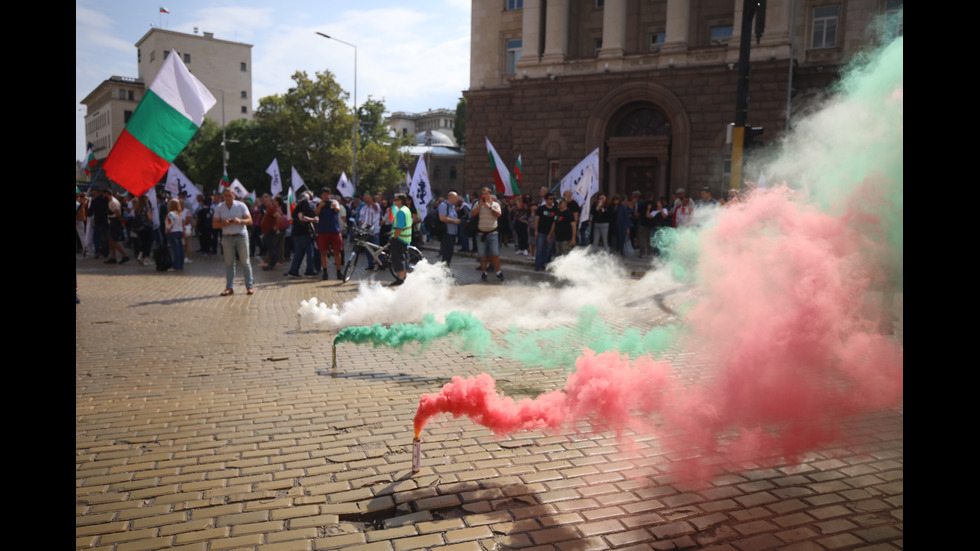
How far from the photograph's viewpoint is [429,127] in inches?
5335

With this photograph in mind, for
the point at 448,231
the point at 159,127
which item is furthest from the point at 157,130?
the point at 448,231

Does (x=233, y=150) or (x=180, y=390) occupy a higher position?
(x=233, y=150)

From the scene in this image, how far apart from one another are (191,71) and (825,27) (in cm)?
9918

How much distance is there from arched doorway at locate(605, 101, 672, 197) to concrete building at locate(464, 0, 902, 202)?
0.15ft

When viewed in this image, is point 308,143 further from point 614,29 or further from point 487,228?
point 487,228

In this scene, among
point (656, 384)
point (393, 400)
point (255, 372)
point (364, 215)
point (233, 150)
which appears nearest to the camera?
point (656, 384)

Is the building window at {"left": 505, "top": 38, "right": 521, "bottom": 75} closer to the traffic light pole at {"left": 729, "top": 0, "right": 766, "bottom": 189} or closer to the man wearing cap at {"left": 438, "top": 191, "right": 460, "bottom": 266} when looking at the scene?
the man wearing cap at {"left": 438, "top": 191, "right": 460, "bottom": 266}

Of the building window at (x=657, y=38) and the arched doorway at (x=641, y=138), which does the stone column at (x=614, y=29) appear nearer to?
the arched doorway at (x=641, y=138)

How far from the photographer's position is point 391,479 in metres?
4.23

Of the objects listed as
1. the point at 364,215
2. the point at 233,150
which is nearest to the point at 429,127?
the point at 233,150

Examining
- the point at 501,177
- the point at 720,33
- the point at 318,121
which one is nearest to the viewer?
the point at 501,177
